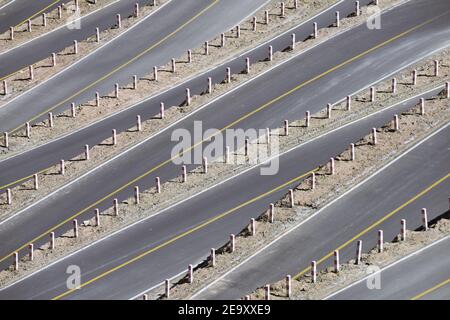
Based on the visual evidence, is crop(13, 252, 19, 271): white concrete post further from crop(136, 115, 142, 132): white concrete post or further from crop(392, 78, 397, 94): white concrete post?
crop(392, 78, 397, 94): white concrete post

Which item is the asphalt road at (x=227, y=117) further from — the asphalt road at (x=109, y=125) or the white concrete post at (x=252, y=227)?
the white concrete post at (x=252, y=227)

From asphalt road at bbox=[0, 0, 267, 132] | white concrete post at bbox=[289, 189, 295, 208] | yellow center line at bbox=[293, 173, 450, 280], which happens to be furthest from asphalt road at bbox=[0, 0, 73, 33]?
yellow center line at bbox=[293, 173, 450, 280]

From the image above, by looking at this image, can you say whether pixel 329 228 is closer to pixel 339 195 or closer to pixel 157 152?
pixel 339 195

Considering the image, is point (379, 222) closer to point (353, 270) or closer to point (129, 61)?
point (353, 270)

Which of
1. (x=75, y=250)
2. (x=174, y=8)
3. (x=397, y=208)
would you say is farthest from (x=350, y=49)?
(x=75, y=250)

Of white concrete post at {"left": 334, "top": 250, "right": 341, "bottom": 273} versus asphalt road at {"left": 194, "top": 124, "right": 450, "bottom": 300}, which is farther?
asphalt road at {"left": 194, "top": 124, "right": 450, "bottom": 300}

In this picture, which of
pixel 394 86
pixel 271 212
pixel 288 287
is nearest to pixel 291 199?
pixel 271 212
